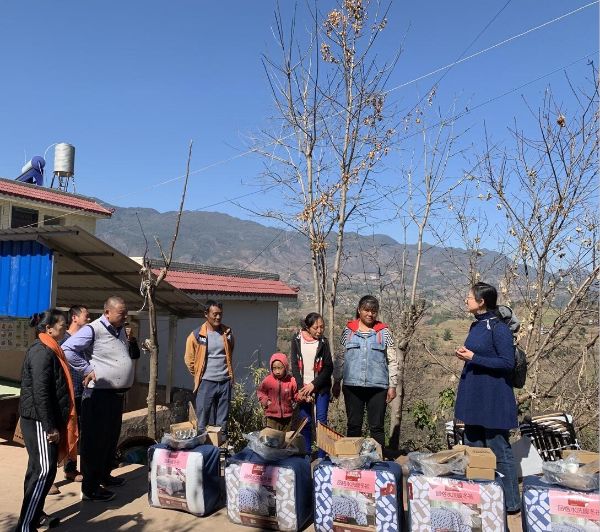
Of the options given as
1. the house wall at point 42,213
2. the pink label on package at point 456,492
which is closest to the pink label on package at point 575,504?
the pink label on package at point 456,492

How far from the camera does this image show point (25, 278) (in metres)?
6.30

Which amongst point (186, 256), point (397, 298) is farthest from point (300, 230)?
point (186, 256)

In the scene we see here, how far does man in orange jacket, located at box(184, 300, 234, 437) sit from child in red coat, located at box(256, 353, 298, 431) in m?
0.62

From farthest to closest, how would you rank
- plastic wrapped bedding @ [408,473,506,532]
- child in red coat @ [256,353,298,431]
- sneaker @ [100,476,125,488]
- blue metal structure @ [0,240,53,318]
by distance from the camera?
blue metal structure @ [0,240,53,318], child in red coat @ [256,353,298,431], sneaker @ [100,476,125,488], plastic wrapped bedding @ [408,473,506,532]

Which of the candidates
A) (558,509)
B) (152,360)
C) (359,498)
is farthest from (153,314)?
(558,509)

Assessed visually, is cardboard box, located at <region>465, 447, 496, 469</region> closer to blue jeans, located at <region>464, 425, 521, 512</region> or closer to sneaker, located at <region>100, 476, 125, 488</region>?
blue jeans, located at <region>464, 425, 521, 512</region>

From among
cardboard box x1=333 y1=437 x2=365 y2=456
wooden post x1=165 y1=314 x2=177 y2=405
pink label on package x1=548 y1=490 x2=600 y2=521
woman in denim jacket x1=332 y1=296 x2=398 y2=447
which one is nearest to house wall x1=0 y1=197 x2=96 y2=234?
wooden post x1=165 y1=314 x2=177 y2=405

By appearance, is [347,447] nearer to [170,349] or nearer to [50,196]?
[170,349]

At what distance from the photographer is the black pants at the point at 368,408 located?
4875 millimetres

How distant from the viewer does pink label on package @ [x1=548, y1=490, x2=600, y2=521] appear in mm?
2980

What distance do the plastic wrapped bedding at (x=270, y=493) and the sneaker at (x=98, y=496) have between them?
112 cm

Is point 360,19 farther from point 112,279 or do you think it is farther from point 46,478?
point 46,478

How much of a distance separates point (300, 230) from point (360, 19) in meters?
3.05

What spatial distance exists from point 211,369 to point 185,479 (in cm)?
161
